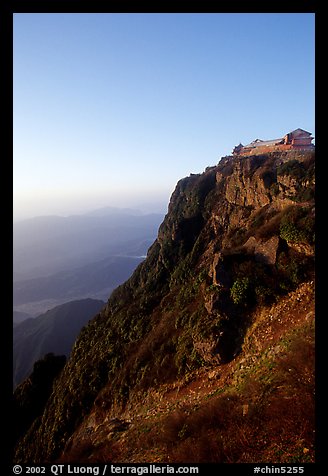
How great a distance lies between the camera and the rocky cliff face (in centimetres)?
1257

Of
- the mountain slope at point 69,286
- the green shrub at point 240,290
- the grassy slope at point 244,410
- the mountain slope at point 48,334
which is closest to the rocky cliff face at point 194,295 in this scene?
the green shrub at point 240,290

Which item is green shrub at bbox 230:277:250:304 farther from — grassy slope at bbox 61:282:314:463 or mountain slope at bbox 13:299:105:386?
mountain slope at bbox 13:299:105:386

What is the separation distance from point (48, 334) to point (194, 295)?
76.1m

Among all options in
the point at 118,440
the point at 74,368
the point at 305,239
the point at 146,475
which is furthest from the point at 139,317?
the point at 146,475

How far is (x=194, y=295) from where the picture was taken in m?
18.2

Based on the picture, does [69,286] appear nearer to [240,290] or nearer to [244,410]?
[240,290]

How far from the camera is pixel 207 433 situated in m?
7.79

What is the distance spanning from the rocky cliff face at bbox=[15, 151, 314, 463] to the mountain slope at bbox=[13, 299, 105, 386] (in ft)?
170

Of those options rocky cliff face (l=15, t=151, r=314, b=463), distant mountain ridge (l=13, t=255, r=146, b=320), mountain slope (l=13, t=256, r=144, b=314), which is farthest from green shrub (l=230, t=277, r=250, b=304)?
mountain slope (l=13, t=256, r=144, b=314)

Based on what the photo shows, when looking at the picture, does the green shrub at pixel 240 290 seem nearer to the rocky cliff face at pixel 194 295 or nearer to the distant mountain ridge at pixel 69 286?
the rocky cliff face at pixel 194 295

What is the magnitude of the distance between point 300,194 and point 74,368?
22461 mm

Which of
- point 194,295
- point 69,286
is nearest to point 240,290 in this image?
point 194,295

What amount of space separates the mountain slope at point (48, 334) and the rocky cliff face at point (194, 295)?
5177 cm
